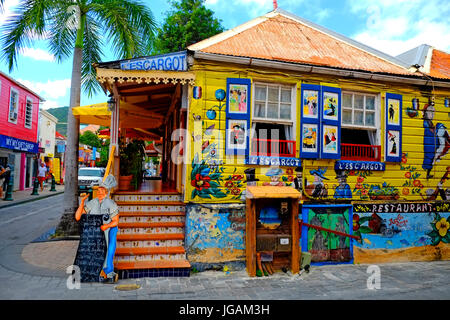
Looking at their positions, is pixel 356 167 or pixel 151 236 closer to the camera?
pixel 151 236

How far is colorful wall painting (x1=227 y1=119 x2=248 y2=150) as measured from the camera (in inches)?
247

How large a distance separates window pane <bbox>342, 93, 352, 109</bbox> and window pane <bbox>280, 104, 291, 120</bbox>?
4.56 feet

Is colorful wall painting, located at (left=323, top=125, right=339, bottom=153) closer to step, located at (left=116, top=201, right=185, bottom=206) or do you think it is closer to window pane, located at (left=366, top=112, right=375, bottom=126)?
window pane, located at (left=366, top=112, right=375, bottom=126)

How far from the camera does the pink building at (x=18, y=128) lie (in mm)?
17703

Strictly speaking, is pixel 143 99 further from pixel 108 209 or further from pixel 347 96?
pixel 347 96

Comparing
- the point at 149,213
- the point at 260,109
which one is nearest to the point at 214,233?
the point at 149,213

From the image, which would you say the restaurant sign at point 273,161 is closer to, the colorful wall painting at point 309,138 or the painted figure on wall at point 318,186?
the colorful wall painting at point 309,138

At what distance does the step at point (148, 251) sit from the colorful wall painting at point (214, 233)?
0.24m

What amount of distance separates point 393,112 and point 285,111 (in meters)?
2.66

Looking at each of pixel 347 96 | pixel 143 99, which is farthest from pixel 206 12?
pixel 347 96

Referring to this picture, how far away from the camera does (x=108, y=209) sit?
5.32 m

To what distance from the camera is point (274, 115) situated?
6.72 meters

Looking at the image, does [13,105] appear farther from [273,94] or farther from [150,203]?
[273,94]

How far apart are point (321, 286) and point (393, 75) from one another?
197 inches
